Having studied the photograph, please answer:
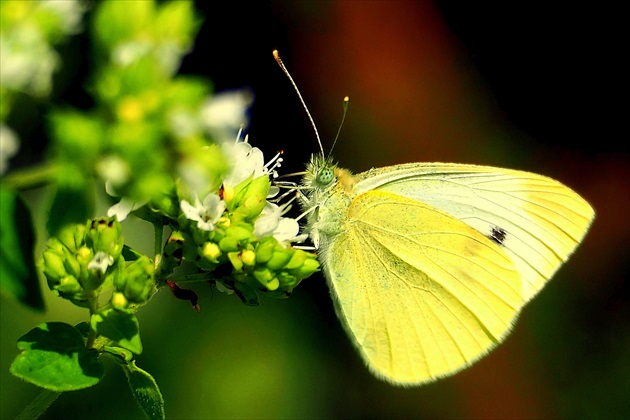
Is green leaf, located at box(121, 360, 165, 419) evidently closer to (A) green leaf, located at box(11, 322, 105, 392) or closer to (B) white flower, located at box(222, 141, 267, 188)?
(A) green leaf, located at box(11, 322, 105, 392)

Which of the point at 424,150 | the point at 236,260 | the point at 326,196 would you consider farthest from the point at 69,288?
the point at 424,150

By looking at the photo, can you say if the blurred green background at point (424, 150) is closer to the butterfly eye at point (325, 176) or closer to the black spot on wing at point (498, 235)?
the butterfly eye at point (325, 176)

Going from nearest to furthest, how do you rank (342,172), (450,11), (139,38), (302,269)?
(139,38) → (302,269) → (342,172) → (450,11)

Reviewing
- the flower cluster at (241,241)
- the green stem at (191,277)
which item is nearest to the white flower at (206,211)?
the flower cluster at (241,241)

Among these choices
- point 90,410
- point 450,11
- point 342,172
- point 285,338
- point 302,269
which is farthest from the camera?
point 450,11

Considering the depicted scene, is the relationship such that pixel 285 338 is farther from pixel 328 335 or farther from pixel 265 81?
pixel 265 81

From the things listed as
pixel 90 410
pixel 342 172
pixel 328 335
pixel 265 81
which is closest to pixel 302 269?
pixel 342 172
